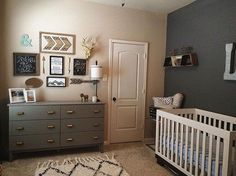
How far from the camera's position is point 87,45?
383 centimetres

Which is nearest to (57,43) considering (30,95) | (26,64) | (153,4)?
(26,64)

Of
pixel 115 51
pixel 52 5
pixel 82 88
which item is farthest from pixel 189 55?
pixel 52 5

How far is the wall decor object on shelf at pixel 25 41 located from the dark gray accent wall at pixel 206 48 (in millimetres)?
2715

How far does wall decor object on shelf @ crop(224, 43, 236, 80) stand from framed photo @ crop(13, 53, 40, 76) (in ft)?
9.84

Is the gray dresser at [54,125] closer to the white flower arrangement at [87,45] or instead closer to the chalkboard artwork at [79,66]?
the chalkboard artwork at [79,66]

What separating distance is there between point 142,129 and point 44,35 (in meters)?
2.66

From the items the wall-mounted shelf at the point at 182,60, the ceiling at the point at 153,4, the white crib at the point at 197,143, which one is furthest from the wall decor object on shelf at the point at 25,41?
the wall-mounted shelf at the point at 182,60

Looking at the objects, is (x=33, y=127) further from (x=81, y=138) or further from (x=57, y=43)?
(x=57, y=43)

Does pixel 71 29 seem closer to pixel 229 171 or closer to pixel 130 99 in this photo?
pixel 130 99

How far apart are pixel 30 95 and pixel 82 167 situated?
4.68 feet

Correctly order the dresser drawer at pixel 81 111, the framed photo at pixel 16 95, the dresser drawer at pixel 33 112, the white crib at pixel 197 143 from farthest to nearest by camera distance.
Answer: the dresser drawer at pixel 81 111 → the framed photo at pixel 16 95 → the dresser drawer at pixel 33 112 → the white crib at pixel 197 143

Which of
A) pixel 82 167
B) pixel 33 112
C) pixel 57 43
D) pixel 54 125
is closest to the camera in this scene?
pixel 82 167

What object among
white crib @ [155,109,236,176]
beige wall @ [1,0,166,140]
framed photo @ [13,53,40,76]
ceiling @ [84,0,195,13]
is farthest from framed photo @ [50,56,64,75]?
white crib @ [155,109,236,176]

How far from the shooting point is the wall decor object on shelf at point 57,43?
3631mm
